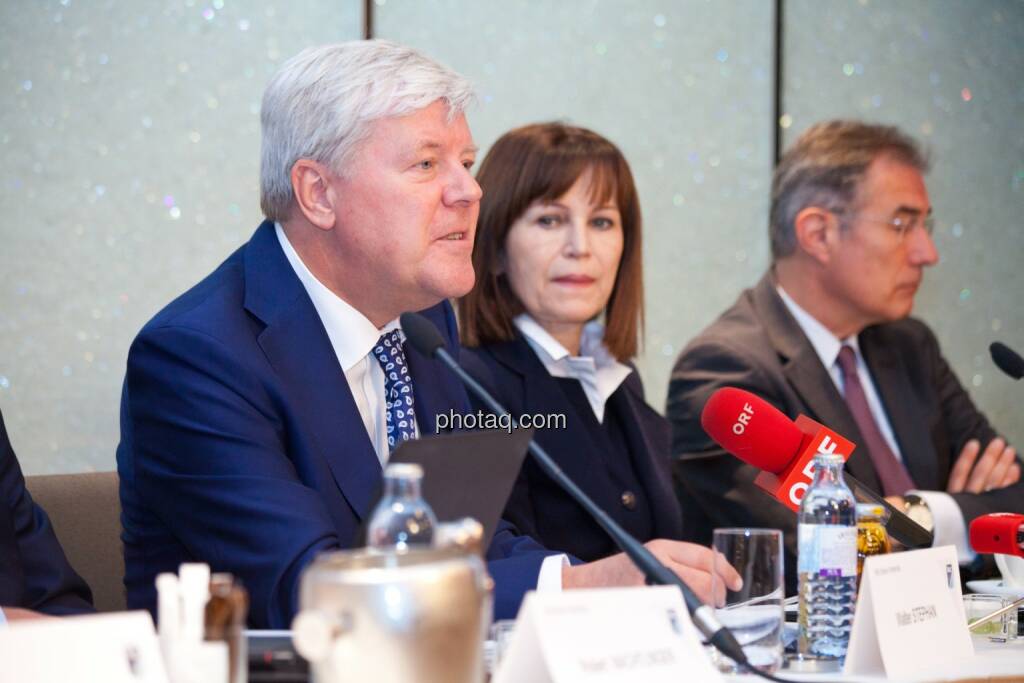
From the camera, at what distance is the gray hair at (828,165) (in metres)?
3.25

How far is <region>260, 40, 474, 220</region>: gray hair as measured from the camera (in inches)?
79.0

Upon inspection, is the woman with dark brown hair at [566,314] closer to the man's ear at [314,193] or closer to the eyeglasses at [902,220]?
the man's ear at [314,193]

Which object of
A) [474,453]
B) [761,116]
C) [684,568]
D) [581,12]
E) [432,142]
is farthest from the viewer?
[761,116]

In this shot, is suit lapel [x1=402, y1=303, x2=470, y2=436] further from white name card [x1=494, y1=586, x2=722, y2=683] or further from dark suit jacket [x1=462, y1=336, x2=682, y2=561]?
white name card [x1=494, y1=586, x2=722, y2=683]

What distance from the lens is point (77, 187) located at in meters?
2.70

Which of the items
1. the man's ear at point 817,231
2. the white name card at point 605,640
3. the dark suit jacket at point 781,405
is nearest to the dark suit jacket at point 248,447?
the white name card at point 605,640

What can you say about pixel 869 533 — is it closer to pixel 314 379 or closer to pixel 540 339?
pixel 314 379

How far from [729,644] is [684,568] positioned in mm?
263

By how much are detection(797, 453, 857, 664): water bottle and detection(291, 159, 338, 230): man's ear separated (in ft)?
3.11

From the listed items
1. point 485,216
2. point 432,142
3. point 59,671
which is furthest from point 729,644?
point 485,216

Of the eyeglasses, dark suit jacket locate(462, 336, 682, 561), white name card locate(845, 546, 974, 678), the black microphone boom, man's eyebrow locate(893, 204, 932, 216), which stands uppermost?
man's eyebrow locate(893, 204, 932, 216)

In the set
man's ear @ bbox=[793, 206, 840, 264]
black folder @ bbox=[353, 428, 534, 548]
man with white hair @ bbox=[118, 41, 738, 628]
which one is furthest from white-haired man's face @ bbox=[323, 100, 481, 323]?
man's ear @ bbox=[793, 206, 840, 264]

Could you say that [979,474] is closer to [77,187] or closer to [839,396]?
[839,396]

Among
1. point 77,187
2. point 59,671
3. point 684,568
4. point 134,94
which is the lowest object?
point 684,568
